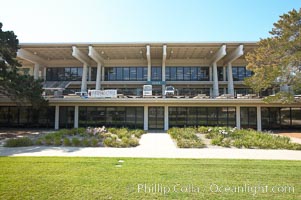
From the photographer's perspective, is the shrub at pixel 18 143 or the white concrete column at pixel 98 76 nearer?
the shrub at pixel 18 143

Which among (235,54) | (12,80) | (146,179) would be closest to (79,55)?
(12,80)

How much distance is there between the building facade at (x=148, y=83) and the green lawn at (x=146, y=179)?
14282 millimetres

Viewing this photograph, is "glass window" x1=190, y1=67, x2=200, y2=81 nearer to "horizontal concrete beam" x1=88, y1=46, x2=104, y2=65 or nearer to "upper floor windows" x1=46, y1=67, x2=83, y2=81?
"horizontal concrete beam" x1=88, y1=46, x2=104, y2=65

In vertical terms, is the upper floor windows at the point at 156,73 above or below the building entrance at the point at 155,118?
above

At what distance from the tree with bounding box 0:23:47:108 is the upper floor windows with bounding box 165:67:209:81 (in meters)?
18.4

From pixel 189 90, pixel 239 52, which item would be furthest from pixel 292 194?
pixel 189 90

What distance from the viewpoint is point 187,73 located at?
3158 cm

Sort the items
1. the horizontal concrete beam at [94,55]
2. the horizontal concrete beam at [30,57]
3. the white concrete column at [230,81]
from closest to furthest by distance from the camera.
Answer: the horizontal concrete beam at [94,55]
the horizontal concrete beam at [30,57]
the white concrete column at [230,81]

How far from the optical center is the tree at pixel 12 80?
17.5 m

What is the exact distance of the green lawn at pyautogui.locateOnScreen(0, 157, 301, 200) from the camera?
4996 millimetres

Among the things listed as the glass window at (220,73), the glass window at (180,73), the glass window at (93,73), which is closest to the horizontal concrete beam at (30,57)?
the glass window at (93,73)

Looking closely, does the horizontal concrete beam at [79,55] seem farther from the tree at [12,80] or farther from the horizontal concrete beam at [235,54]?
the horizontal concrete beam at [235,54]

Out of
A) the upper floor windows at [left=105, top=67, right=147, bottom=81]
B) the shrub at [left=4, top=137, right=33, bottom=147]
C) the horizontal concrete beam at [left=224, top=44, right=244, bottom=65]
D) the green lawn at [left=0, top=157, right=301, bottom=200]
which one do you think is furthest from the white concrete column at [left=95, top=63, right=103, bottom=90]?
the green lawn at [left=0, top=157, right=301, bottom=200]

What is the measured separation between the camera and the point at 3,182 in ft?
18.4
